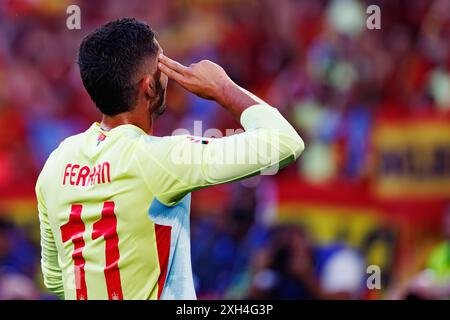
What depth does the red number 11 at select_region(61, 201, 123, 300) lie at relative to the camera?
3.45m

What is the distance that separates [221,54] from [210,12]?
28.6 inches

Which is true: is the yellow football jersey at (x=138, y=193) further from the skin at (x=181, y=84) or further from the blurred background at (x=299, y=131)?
the blurred background at (x=299, y=131)

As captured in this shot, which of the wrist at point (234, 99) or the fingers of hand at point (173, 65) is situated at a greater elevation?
the fingers of hand at point (173, 65)

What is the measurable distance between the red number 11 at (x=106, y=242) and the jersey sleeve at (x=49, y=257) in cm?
16

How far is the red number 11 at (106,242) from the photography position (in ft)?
11.3

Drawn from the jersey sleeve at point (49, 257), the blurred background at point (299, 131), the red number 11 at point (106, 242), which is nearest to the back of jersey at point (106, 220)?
the red number 11 at point (106, 242)

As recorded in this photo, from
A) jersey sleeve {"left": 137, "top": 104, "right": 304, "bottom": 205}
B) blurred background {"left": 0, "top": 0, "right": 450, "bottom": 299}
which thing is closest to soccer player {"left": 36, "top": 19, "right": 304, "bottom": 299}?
jersey sleeve {"left": 137, "top": 104, "right": 304, "bottom": 205}

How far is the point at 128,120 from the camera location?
356 cm

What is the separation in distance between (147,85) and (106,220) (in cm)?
50

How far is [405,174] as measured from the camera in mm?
8445

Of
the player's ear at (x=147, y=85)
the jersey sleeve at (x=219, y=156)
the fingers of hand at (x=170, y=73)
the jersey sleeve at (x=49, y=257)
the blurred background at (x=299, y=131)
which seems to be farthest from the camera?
the blurred background at (x=299, y=131)

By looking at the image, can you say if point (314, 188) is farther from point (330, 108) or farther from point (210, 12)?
point (210, 12)

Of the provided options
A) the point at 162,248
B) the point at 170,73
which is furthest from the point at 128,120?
the point at 162,248

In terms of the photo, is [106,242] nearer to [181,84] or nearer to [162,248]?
[162,248]
